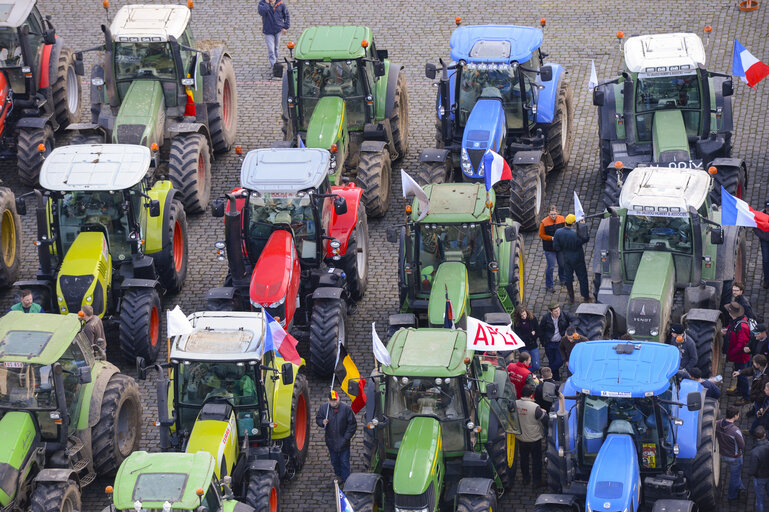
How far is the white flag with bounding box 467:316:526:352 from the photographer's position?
22.7 metres

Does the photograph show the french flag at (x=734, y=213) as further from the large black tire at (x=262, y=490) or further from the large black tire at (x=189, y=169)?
the large black tire at (x=189, y=169)

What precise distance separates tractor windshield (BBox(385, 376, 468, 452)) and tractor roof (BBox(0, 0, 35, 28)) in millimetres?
13631

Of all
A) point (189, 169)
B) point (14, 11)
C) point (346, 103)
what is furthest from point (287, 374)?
point (14, 11)

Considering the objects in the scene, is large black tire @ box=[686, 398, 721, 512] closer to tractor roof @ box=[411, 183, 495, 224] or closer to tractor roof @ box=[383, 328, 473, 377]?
tractor roof @ box=[383, 328, 473, 377]

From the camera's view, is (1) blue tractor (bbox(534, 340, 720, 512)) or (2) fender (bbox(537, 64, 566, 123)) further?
(2) fender (bbox(537, 64, 566, 123))

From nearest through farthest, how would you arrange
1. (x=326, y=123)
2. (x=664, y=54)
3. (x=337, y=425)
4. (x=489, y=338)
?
(x=489, y=338) < (x=337, y=425) < (x=664, y=54) < (x=326, y=123)


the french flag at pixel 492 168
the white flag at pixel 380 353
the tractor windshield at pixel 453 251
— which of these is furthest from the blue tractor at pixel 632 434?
the french flag at pixel 492 168

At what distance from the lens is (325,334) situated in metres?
26.0

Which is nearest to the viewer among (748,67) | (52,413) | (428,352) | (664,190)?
(428,352)

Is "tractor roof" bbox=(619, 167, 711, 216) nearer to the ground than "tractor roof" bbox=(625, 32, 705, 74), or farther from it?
nearer to the ground

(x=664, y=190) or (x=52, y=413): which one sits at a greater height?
(x=664, y=190)

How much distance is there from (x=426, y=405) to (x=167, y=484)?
404 centimetres

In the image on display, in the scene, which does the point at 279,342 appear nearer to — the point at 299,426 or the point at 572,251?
the point at 299,426

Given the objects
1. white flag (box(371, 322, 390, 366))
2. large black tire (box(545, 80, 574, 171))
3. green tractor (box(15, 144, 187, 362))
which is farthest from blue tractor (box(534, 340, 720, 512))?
large black tire (box(545, 80, 574, 171))
